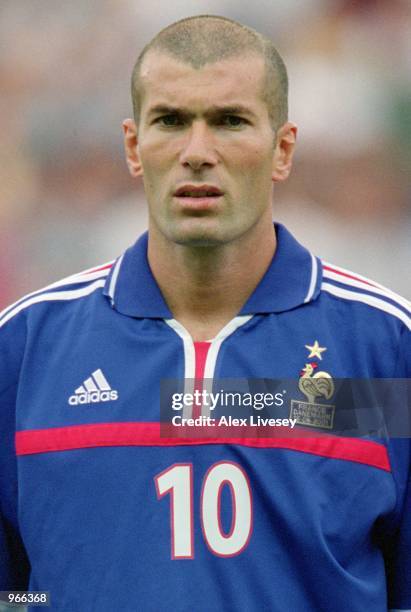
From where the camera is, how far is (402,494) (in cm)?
192

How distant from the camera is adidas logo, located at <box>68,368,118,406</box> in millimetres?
1943

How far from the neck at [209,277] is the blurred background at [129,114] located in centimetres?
212

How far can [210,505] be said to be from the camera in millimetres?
1855

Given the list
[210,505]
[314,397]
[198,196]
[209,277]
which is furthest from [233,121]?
[210,505]

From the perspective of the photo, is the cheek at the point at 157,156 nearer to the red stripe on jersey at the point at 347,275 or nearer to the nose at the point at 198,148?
the nose at the point at 198,148

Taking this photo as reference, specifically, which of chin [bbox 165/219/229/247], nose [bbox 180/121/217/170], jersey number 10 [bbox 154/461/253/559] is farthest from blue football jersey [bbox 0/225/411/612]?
nose [bbox 180/121/217/170]

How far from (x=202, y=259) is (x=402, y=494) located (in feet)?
1.74

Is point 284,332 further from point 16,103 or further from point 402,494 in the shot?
point 16,103

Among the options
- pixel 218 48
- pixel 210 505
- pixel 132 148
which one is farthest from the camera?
pixel 132 148

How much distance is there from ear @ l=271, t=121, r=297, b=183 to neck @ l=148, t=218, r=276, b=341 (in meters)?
0.11

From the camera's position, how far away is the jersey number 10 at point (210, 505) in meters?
1.83

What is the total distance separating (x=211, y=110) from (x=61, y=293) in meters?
0.44

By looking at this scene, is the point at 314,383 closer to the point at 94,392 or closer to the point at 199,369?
the point at 199,369

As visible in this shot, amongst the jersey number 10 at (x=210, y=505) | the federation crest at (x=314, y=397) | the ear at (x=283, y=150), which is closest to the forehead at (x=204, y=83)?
the ear at (x=283, y=150)
